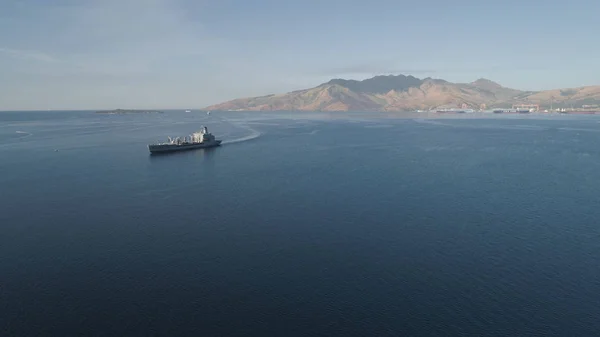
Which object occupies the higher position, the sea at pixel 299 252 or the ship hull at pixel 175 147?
the ship hull at pixel 175 147

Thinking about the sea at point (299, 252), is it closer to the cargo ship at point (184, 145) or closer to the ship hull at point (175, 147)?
→ the ship hull at point (175, 147)

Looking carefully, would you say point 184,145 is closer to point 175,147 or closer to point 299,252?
point 175,147

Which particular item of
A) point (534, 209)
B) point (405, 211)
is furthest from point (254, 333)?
point (534, 209)

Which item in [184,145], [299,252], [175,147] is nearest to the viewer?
[299,252]

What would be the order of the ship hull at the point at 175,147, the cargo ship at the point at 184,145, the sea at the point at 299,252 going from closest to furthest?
1. the sea at the point at 299,252
2. the ship hull at the point at 175,147
3. the cargo ship at the point at 184,145

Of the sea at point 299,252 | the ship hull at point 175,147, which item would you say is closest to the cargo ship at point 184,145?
the ship hull at point 175,147

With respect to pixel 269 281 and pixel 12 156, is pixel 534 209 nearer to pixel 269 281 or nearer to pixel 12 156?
pixel 269 281

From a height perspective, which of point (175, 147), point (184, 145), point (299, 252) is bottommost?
point (299, 252)

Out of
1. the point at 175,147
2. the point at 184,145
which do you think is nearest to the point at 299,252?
the point at 175,147
